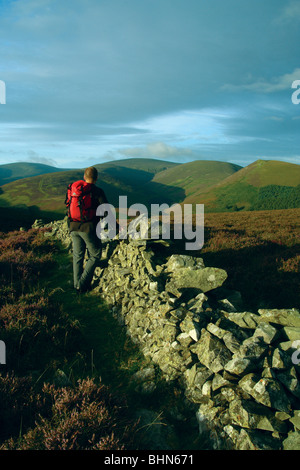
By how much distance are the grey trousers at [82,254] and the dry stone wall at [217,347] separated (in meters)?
0.95

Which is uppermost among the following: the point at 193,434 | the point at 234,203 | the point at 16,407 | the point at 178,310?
the point at 234,203

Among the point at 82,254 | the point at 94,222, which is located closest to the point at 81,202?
the point at 94,222

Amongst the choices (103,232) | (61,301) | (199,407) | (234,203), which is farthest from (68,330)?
(234,203)

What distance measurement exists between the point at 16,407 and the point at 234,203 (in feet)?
364

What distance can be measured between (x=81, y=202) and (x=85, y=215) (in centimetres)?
39

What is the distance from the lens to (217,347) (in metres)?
4.00

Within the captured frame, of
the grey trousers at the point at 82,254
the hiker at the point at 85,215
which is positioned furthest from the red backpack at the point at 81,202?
the grey trousers at the point at 82,254

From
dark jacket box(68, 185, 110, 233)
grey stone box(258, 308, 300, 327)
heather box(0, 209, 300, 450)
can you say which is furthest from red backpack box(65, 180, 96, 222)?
grey stone box(258, 308, 300, 327)

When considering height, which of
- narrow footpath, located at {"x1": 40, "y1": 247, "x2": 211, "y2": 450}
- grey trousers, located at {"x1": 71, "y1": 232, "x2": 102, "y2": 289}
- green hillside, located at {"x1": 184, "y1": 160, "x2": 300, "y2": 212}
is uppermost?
green hillside, located at {"x1": 184, "y1": 160, "x2": 300, "y2": 212}

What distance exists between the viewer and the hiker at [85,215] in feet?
22.5

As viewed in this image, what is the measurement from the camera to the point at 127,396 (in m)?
3.92

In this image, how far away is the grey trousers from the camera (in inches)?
286

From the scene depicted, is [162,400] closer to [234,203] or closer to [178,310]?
[178,310]

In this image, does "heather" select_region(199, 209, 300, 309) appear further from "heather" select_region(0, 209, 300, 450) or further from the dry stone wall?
the dry stone wall
